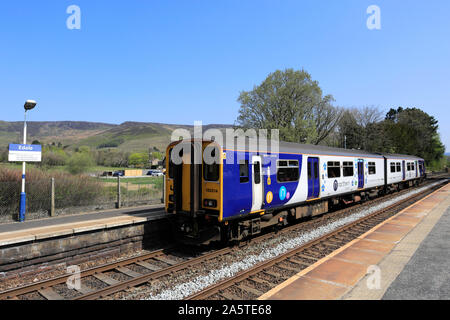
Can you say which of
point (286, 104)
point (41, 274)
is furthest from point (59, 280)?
point (286, 104)

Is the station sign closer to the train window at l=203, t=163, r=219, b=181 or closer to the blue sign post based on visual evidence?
the blue sign post

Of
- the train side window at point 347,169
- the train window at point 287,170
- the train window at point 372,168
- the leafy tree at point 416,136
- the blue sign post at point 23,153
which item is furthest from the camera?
the leafy tree at point 416,136

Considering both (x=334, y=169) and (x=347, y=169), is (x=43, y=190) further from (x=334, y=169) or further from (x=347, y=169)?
(x=347, y=169)

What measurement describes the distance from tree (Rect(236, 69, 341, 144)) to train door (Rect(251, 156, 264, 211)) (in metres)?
26.5

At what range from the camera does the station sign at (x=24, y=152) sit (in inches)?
383

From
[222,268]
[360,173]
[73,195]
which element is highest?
[360,173]

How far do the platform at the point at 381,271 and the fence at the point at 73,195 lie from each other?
954 cm

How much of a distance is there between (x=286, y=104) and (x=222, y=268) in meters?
31.5

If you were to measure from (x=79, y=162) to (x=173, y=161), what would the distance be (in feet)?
33.1

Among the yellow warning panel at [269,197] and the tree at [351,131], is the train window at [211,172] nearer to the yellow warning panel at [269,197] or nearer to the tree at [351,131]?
the yellow warning panel at [269,197]

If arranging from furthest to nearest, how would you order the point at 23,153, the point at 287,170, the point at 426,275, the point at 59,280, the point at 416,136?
the point at 416,136 < the point at 23,153 < the point at 287,170 < the point at 59,280 < the point at 426,275

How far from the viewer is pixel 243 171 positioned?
7.96 metres

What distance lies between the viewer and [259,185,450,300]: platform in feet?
16.3

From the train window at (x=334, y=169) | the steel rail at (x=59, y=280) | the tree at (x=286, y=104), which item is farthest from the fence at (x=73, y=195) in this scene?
the tree at (x=286, y=104)
